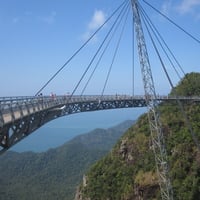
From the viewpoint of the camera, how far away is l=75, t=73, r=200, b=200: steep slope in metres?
56.2

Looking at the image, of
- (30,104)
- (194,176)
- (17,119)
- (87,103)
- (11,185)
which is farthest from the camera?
(11,185)

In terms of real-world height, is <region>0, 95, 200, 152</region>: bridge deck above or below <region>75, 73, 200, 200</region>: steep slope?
above

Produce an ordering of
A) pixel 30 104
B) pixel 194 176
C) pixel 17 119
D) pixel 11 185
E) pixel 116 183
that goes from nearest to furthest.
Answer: pixel 17 119, pixel 30 104, pixel 194 176, pixel 116 183, pixel 11 185

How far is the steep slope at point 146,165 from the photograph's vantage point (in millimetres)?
56219

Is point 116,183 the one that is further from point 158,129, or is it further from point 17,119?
point 17,119

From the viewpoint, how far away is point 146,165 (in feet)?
207

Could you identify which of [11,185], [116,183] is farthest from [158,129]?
[11,185]

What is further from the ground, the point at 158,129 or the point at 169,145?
the point at 158,129

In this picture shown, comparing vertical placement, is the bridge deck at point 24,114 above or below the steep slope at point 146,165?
above

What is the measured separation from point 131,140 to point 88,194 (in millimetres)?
12404

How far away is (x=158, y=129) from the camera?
117ft

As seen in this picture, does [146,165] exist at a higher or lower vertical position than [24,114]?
lower

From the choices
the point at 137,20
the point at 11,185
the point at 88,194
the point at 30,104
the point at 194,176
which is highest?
the point at 137,20

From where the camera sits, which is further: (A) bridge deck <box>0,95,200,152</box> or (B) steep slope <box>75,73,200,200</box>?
(B) steep slope <box>75,73,200,200</box>
